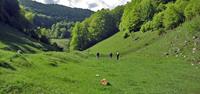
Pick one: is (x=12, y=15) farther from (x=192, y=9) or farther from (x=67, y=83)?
(x=67, y=83)

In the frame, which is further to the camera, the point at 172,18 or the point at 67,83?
the point at 172,18

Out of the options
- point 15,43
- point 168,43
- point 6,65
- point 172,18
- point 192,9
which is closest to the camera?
point 6,65

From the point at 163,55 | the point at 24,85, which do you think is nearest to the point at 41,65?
the point at 24,85

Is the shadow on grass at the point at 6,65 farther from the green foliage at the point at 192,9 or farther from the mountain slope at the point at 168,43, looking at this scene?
the green foliage at the point at 192,9

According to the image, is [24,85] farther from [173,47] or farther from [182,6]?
[182,6]

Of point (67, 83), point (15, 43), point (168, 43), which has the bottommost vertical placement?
point (67, 83)

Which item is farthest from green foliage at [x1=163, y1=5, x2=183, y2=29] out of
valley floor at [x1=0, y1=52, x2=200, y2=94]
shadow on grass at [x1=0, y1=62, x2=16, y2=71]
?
shadow on grass at [x1=0, y1=62, x2=16, y2=71]

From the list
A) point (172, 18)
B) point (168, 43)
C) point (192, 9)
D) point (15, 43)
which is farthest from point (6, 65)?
point (172, 18)

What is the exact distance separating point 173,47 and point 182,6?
39.5m

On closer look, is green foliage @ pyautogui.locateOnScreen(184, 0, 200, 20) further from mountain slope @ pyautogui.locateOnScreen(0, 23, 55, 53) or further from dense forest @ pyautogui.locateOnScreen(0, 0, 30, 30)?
dense forest @ pyautogui.locateOnScreen(0, 0, 30, 30)

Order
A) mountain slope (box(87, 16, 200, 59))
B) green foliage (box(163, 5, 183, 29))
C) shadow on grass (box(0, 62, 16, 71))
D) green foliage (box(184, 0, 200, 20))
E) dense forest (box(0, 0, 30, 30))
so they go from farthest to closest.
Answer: green foliage (box(163, 5, 183, 29)) → green foliage (box(184, 0, 200, 20)) → dense forest (box(0, 0, 30, 30)) → mountain slope (box(87, 16, 200, 59)) → shadow on grass (box(0, 62, 16, 71))

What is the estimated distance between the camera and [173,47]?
13188 centimetres

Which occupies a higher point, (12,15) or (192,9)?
(12,15)

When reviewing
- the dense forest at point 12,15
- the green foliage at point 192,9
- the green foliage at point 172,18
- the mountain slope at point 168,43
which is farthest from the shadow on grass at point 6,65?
the green foliage at point 172,18
